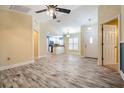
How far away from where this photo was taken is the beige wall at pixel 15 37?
5.76 m

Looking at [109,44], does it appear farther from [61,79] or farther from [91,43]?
[61,79]

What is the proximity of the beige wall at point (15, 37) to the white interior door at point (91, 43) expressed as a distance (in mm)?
4822

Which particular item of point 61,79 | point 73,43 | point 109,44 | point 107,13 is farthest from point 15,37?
point 73,43

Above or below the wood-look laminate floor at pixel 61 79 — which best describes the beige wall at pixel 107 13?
above

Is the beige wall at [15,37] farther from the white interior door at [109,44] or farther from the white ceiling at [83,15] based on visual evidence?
the white interior door at [109,44]

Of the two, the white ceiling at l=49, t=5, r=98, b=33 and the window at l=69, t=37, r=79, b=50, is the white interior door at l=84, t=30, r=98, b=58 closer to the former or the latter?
the white ceiling at l=49, t=5, r=98, b=33

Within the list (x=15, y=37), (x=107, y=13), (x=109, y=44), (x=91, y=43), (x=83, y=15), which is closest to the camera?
(x=107, y=13)

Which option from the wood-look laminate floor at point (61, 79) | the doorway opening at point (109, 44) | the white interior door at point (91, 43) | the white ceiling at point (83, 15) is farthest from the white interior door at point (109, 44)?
the white interior door at point (91, 43)

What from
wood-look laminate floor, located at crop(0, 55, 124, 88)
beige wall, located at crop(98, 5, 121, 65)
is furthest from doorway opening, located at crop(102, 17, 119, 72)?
wood-look laminate floor, located at crop(0, 55, 124, 88)

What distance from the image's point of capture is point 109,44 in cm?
648

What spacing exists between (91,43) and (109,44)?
3.52 m

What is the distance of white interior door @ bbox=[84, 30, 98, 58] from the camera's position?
9656mm

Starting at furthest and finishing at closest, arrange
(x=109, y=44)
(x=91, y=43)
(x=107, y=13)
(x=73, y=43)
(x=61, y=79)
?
(x=73, y=43) < (x=91, y=43) < (x=109, y=44) < (x=107, y=13) < (x=61, y=79)

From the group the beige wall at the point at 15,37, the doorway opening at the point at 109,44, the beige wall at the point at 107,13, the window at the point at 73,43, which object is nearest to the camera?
the beige wall at the point at 107,13
